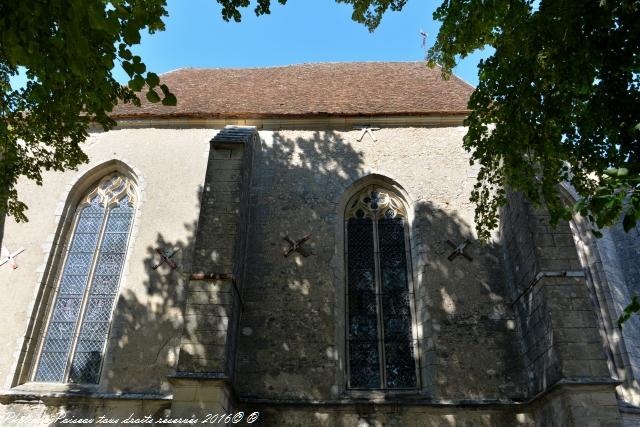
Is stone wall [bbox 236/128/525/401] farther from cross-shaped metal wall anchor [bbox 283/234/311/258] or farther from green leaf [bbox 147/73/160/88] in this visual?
green leaf [bbox 147/73/160/88]

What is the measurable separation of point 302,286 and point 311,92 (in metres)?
5.27

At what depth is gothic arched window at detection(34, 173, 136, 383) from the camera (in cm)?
774

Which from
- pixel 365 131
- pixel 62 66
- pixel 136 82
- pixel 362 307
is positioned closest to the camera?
pixel 136 82

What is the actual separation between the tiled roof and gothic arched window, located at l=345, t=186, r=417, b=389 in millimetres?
2000

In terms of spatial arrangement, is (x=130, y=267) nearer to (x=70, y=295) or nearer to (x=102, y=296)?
(x=102, y=296)

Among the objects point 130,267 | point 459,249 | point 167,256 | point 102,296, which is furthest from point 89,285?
Answer: point 459,249

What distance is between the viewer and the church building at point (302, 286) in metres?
6.81

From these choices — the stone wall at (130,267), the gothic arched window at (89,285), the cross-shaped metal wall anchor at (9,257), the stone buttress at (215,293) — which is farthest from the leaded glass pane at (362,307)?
the cross-shaped metal wall anchor at (9,257)

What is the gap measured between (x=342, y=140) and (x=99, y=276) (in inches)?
194

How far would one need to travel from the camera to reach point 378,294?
324 inches

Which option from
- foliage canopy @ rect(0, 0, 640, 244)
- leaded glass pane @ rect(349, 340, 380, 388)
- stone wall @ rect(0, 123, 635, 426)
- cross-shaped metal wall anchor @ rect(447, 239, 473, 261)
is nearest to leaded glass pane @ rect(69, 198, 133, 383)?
stone wall @ rect(0, 123, 635, 426)

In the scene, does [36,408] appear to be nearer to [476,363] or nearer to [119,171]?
[119,171]

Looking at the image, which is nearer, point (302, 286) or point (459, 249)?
point (302, 286)

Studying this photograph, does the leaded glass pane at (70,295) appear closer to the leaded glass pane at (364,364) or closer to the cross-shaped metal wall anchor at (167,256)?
the cross-shaped metal wall anchor at (167,256)
